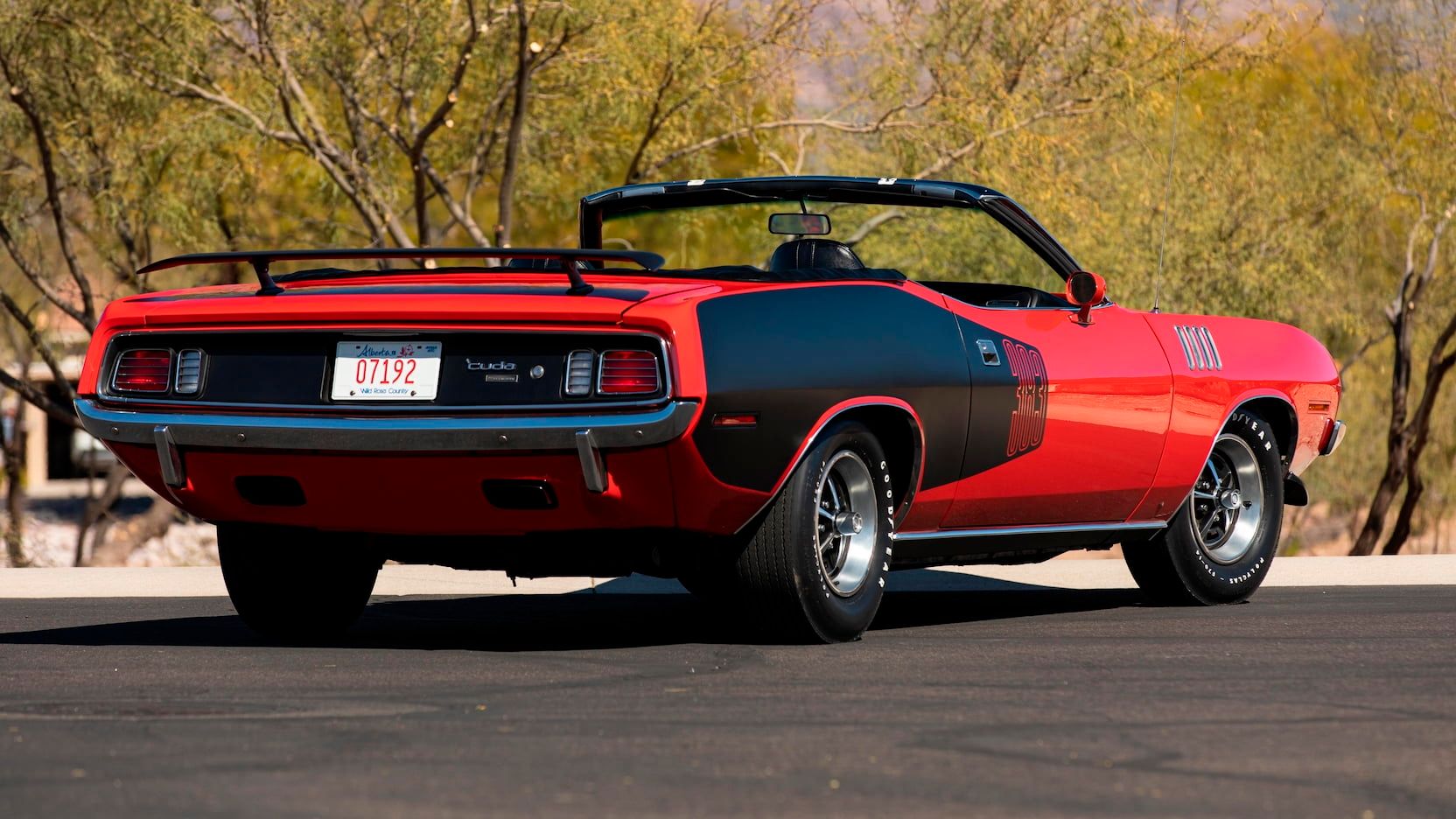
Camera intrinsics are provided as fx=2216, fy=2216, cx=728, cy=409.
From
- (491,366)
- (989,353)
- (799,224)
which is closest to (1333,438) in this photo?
(989,353)

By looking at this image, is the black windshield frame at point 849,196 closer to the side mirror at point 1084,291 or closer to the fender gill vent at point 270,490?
the side mirror at point 1084,291

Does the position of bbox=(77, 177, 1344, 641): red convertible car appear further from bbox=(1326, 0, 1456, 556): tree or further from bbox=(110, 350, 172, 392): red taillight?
bbox=(1326, 0, 1456, 556): tree

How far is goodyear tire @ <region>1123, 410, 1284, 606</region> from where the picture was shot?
28.0 feet

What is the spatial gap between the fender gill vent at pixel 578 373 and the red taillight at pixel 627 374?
1.4 inches

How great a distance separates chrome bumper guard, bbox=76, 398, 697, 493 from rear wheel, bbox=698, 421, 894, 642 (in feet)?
1.89

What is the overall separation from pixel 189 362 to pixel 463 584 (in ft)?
11.4

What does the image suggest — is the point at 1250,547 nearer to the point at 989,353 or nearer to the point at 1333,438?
the point at 1333,438

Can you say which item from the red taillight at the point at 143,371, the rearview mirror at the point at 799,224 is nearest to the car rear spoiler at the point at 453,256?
the red taillight at the point at 143,371

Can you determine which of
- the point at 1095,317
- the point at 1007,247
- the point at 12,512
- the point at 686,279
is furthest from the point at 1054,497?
the point at 12,512

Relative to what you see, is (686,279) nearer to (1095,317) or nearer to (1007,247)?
(1095,317)

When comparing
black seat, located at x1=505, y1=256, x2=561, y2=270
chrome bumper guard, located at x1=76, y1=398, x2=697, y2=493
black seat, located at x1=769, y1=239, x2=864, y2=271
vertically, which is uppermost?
black seat, located at x1=769, y1=239, x2=864, y2=271

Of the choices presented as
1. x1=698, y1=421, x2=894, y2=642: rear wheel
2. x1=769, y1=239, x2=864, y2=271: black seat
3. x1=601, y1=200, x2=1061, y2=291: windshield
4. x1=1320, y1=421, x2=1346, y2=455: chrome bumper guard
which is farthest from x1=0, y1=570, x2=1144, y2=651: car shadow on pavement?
x1=601, y1=200, x2=1061, y2=291: windshield

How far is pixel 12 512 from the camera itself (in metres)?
30.4

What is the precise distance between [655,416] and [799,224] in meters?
1.78
